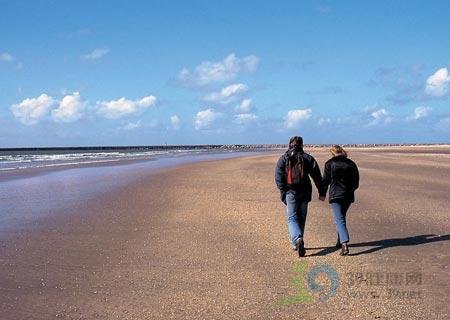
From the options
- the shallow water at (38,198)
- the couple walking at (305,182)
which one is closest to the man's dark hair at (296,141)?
the couple walking at (305,182)

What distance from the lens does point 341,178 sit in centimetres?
861

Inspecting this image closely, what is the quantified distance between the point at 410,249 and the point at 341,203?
4.18 ft

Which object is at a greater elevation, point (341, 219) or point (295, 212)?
point (295, 212)

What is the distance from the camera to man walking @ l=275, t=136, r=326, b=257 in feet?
27.4

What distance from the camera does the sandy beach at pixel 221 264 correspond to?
579 centimetres

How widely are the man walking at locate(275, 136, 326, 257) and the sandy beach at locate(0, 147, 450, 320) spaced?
523 millimetres

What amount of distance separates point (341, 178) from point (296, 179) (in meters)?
0.81

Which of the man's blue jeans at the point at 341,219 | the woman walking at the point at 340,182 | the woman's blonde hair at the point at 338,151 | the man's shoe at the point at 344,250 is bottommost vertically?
the man's shoe at the point at 344,250

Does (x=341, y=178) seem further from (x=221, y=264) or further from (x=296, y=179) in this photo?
(x=221, y=264)

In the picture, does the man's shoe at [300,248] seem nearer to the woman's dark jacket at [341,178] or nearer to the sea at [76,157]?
the woman's dark jacket at [341,178]

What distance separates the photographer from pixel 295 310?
5656 mm

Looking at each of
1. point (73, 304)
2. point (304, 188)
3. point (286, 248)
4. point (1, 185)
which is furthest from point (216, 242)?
point (1, 185)

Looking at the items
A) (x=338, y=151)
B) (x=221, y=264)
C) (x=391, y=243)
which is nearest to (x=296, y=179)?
(x=338, y=151)

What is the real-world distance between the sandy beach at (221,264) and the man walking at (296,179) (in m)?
0.52
